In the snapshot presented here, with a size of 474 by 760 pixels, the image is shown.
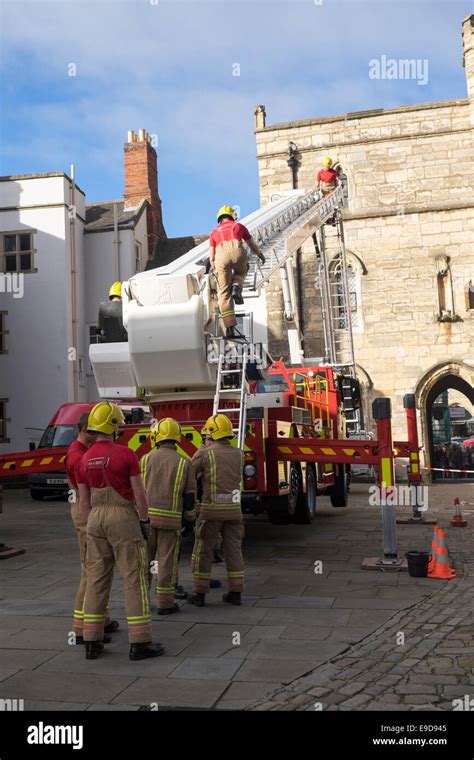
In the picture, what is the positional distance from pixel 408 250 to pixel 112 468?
19806 millimetres

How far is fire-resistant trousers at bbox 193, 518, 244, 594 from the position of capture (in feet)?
22.9

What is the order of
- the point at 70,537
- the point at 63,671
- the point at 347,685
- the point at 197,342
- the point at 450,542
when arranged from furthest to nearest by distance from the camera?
the point at 70,537 < the point at 450,542 < the point at 197,342 < the point at 63,671 < the point at 347,685

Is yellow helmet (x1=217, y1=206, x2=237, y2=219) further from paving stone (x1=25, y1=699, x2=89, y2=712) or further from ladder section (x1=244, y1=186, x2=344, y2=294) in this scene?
paving stone (x1=25, y1=699, x2=89, y2=712)

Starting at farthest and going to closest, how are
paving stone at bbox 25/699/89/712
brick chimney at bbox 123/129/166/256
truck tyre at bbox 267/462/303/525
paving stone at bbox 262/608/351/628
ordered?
1. brick chimney at bbox 123/129/166/256
2. truck tyre at bbox 267/462/303/525
3. paving stone at bbox 262/608/351/628
4. paving stone at bbox 25/699/89/712

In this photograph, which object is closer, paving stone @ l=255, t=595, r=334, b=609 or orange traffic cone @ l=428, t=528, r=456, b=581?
paving stone @ l=255, t=595, r=334, b=609

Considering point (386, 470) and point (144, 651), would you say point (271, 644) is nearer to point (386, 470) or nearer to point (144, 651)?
point (144, 651)

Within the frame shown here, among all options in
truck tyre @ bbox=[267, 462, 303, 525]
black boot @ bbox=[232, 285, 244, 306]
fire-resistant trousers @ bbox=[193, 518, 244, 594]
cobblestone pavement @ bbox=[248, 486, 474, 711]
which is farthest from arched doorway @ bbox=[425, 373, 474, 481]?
cobblestone pavement @ bbox=[248, 486, 474, 711]

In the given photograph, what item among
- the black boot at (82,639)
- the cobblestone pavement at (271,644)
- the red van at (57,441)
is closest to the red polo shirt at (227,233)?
the cobblestone pavement at (271,644)

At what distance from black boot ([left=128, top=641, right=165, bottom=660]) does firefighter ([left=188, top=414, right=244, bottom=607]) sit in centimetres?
164

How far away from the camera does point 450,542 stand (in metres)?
10.6

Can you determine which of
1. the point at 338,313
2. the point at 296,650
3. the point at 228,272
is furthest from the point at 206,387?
the point at 338,313

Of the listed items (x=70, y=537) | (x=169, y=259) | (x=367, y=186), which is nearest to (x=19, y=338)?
(x=169, y=259)
